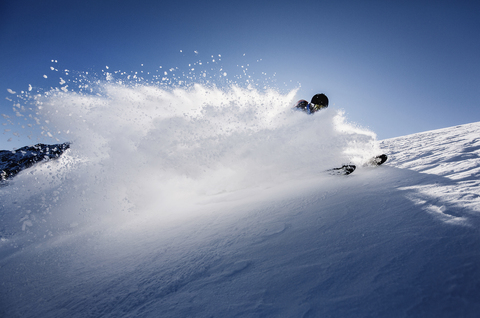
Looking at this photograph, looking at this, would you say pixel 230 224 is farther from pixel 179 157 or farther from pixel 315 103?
pixel 315 103

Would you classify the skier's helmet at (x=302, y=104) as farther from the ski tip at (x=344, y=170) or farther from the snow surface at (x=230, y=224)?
the ski tip at (x=344, y=170)

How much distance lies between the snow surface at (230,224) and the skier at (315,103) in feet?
4.19

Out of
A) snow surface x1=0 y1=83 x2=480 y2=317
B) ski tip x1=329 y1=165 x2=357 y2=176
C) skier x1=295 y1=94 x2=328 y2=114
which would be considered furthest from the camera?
skier x1=295 y1=94 x2=328 y2=114

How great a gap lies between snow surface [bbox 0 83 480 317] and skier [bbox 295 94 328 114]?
4.19 feet

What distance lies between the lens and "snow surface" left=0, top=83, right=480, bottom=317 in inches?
45.5

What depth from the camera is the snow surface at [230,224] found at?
1156 millimetres

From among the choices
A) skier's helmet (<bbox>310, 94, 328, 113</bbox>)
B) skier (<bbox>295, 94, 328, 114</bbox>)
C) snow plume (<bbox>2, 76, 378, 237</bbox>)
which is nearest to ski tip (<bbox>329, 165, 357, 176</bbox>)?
snow plume (<bbox>2, 76, 378, 237</bbox>)

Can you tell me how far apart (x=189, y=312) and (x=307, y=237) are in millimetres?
1233

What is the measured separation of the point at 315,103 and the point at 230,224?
22.0ft

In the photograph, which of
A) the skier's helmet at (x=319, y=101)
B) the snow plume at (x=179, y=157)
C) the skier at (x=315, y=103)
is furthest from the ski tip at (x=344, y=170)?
the skier's helmet at (x=319, y=101)

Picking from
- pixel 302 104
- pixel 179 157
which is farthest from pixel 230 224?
pixel 302 104

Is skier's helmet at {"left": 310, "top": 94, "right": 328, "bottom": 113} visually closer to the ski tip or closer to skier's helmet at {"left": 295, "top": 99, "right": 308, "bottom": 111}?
skier's helmet at {"left": 295, "top": 99, "right": 308, "bottom": 111}

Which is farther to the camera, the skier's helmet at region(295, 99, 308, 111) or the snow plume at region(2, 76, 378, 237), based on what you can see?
the skier's helmet at region(295, 99, 308, 111)

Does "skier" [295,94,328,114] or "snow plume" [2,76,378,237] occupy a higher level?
"skier" [295,94,328,114]
